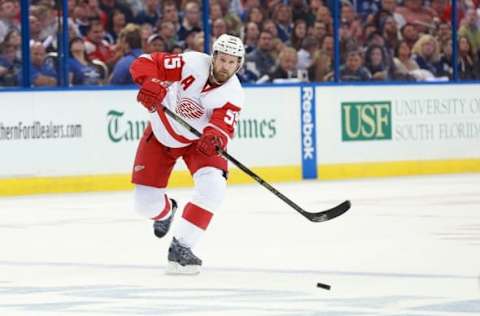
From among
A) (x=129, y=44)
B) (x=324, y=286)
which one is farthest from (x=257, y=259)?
(x=129, y=44)

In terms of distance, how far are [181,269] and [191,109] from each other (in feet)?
3.11

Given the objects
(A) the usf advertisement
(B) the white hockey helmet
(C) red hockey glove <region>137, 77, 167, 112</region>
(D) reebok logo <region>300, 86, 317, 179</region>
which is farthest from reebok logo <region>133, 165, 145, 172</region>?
(A) the usf advertisement

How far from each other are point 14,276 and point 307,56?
30.7 ft

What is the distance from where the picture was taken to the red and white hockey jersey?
841cm

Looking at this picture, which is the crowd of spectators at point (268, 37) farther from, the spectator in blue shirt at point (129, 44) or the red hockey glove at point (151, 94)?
the red hockey glove at point (151, 94)

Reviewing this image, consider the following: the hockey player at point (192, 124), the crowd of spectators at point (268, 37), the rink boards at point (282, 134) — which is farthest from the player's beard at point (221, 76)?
the rink boards at point (282, 134)

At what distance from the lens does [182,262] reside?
8148mm

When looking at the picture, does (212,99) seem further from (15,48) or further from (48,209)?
(15,48)


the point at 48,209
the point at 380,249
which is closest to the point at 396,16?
the point at 48,209

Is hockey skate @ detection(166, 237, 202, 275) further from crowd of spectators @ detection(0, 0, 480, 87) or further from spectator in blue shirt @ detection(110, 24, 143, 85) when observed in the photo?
spectator in blue shirt @ detection(110, 24, 143, 85)

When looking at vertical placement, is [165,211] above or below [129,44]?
below

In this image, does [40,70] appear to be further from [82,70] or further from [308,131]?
[308,131]

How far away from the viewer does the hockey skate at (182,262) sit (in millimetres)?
8125

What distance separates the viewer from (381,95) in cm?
1759
